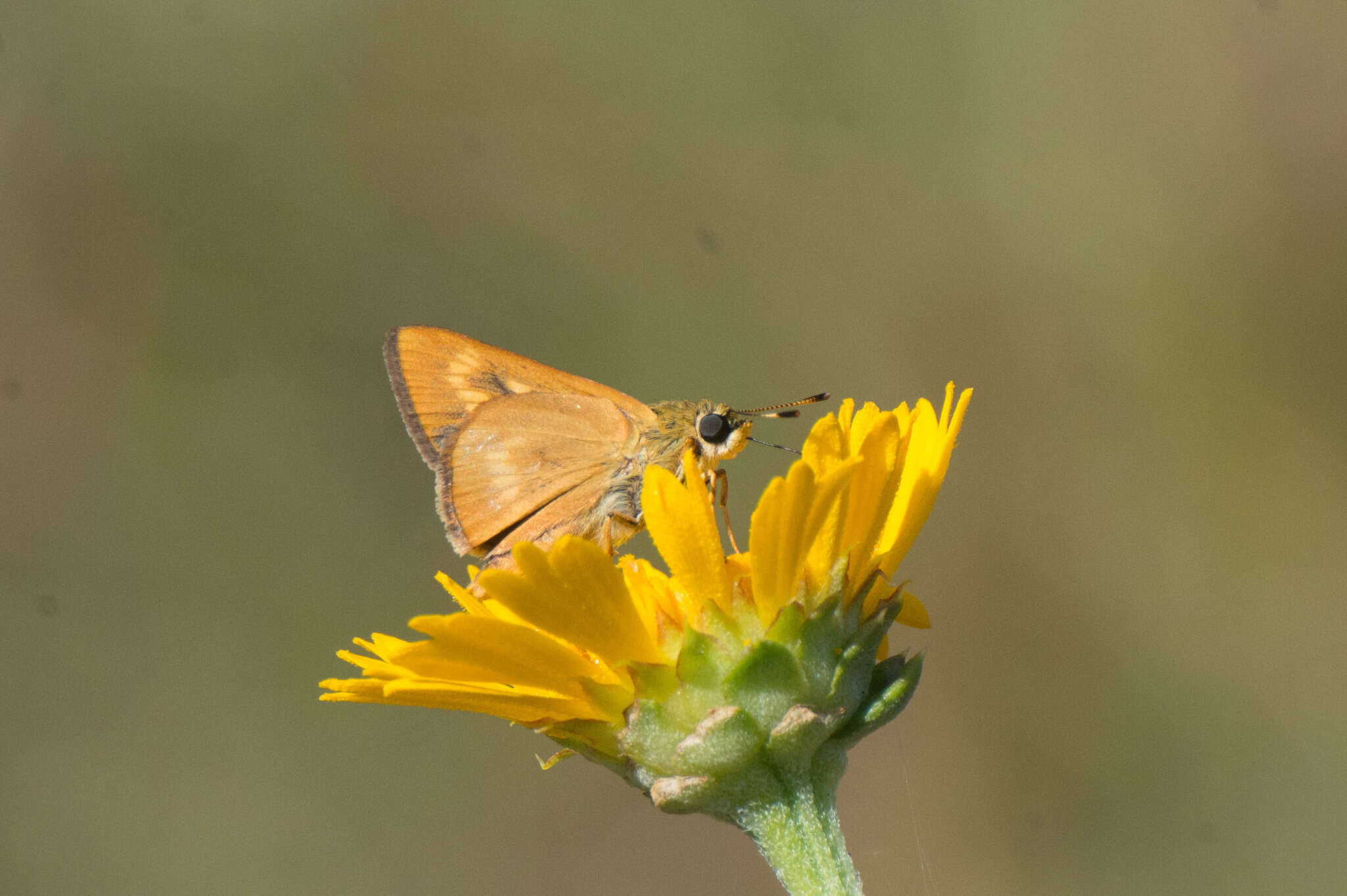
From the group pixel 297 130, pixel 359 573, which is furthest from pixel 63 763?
pixel 297 130

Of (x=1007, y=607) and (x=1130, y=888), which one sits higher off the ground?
(x=1007, y=607)

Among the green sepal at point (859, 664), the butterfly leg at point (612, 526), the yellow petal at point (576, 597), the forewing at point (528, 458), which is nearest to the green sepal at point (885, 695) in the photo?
the green sepal at point (859, 664)

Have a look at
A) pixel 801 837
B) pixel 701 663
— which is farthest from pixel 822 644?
pixel 801 837

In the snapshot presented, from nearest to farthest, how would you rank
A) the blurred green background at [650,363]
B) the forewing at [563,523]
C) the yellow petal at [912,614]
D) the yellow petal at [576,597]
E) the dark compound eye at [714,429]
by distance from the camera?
the yellow petal at [576,597], the yellow petal at [912,614], the dark compound eye at [714,429], the forewing at [563,523], the blurred green background at [650,363]

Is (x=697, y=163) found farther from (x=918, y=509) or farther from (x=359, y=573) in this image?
(x=918, y=509)

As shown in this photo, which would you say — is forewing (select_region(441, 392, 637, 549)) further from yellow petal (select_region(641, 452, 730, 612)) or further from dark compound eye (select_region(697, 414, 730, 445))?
yellow petal (select_region(641, 452, 730, 612))

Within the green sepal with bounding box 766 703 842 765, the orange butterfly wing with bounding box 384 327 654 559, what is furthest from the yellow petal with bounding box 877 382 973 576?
the orange butterfly wing with bounding box 384 327 654 559

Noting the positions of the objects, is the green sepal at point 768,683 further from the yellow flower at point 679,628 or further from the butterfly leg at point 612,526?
the butterfly leg at point 612,526
